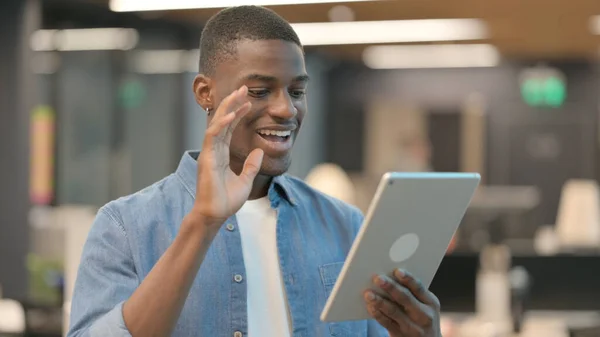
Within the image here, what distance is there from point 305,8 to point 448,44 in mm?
3676

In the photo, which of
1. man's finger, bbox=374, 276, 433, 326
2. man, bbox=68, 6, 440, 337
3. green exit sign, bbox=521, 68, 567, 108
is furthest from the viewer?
green exit sign, bbox=521, 68, 567, 108

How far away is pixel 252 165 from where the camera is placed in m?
1.57

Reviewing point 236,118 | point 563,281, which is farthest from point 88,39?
point 236,118

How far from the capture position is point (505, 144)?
15.5m

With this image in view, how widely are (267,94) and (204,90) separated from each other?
13 centimetres

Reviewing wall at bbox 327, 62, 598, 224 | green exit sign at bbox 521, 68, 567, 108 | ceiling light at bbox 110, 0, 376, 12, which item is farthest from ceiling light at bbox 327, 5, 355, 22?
wall at bbox 327, 62, 598, 224

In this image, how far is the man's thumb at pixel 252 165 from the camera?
1.54m

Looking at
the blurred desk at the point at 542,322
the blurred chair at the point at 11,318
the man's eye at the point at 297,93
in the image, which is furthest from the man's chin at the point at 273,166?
the blurred chair at the point at 11,318

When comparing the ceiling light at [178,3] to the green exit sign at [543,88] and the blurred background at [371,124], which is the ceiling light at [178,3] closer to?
the blurred background at [371,124]

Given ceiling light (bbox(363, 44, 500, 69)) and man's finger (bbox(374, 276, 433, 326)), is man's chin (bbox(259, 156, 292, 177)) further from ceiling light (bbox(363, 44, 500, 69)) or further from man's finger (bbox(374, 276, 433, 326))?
ceiling light (bbox(363, 44, 500, 69))

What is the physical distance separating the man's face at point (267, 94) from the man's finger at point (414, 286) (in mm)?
250

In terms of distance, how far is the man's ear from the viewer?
5.63 ft

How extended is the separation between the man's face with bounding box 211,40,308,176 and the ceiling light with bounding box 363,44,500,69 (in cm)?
1074

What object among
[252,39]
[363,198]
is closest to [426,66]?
[363,198]
